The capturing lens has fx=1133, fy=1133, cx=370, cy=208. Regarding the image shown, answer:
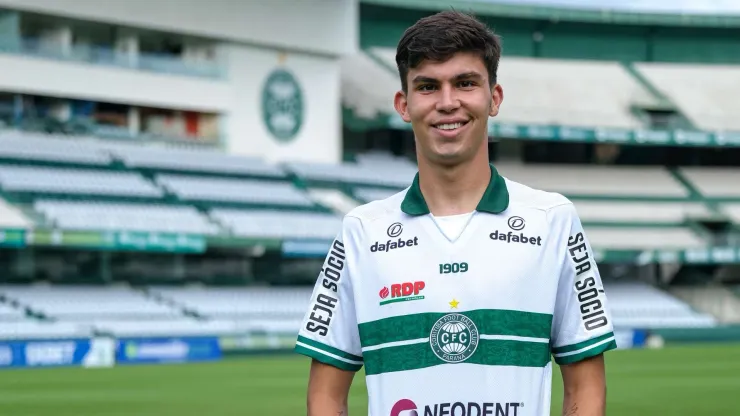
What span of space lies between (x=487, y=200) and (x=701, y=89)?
156 feet

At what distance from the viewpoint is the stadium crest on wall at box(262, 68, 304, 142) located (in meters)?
38.2

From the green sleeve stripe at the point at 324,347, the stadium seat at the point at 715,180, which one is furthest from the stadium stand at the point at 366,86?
the green sleeve stripe at the point at 324,347

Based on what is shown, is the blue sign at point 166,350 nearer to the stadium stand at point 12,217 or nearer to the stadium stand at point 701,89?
the stadium stand at point 12,217

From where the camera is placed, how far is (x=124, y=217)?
3069 cm

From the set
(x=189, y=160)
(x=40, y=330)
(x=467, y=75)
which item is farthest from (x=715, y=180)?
(x=467, y=75)

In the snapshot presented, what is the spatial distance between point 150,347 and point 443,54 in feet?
82.2

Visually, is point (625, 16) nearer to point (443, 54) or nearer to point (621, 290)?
point (621, 290)

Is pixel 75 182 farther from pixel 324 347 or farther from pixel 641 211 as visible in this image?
pixel 324 347

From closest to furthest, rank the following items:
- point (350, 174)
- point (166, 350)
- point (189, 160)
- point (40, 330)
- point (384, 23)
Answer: point (40, 330) < point (166, 350) < point (189, 160) < point (350, 174) < point (384, 23)

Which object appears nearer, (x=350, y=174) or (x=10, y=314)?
(x=10, y=314)

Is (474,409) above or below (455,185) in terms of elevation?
below

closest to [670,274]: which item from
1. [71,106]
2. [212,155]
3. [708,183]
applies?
[708,183]

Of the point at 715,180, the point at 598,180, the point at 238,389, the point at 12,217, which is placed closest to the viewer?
the point at 238,389

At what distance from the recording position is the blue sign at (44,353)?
81.6 feet
